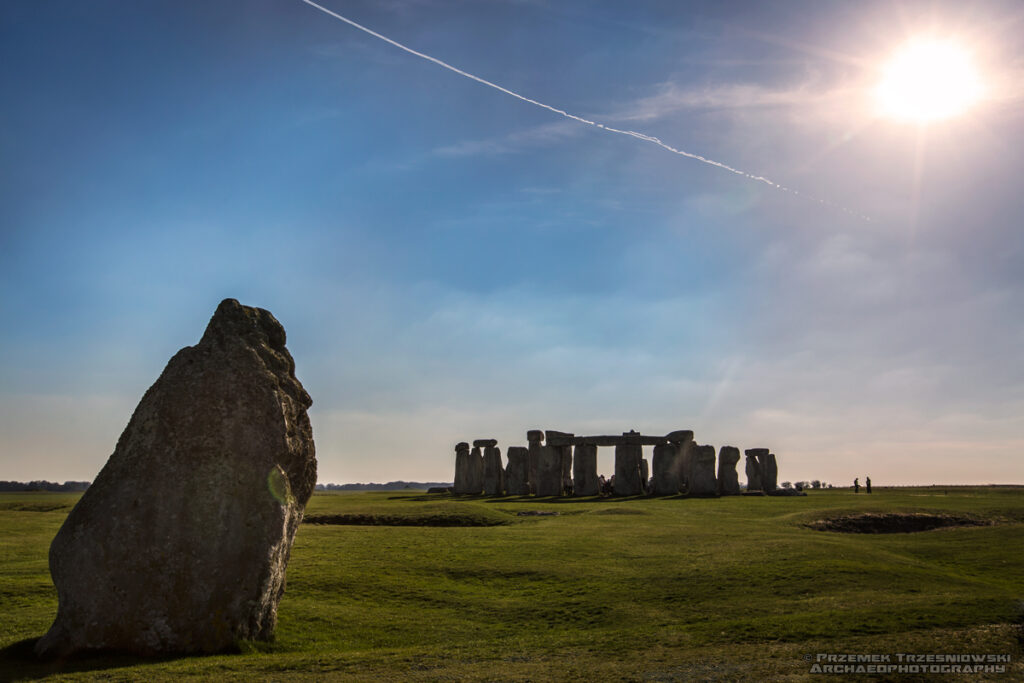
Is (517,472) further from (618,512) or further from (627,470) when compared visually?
(618,512)

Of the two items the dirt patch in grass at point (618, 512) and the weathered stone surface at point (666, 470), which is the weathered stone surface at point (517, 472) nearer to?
the weathered stone surface at point (666, 470)

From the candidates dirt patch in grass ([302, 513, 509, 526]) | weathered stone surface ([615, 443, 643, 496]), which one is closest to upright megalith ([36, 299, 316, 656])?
dirt patch in grass ([302, 513, 509, 526])

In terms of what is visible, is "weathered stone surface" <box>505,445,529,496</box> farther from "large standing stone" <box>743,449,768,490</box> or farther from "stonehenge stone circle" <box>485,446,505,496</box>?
"large standing stone" <box>743,449,768,490</box>

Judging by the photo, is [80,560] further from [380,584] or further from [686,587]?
[686,587]

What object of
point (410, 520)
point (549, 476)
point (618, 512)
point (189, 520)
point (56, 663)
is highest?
point (189, 520)

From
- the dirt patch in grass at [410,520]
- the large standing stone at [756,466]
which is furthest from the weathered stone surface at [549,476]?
the dirt patch in grass at [410,520]

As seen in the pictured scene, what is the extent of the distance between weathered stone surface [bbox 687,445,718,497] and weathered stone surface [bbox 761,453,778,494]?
556 centimetres

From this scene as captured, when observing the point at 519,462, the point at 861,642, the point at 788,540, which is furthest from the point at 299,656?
the point at 519,462

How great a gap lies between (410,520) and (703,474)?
80.9 feet

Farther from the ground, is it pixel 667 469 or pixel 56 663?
pixel 667 469

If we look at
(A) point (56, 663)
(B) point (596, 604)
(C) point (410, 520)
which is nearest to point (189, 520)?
(A) point (56, 663)

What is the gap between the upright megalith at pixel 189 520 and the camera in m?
11.0

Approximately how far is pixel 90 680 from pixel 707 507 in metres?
30.5

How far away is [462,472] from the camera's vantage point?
191ft
